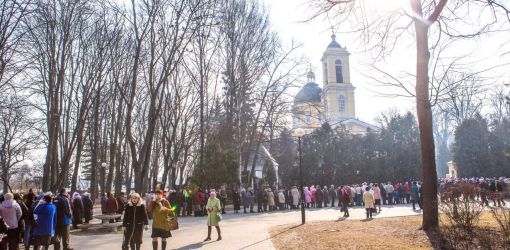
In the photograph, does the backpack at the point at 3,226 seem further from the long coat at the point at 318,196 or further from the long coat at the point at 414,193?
the long coat at the point at 318,196

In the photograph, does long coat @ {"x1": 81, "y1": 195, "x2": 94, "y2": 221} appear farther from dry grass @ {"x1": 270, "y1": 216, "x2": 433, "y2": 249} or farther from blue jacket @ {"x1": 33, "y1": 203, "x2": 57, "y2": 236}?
blue jacket @ {"x1": 33, "y1": 203, "x2": 57, "y2": 236}

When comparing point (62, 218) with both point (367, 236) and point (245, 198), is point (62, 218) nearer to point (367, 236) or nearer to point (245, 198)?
point (367, 236)

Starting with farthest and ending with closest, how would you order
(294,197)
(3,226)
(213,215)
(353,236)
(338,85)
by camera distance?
(338,85) < (294,197) < (213,215) < (353,236) < (3,226)

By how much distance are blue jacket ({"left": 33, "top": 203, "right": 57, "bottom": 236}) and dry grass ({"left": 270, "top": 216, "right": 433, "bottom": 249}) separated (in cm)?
594

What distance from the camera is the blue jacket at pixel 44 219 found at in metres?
11.6

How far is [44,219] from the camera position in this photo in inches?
460

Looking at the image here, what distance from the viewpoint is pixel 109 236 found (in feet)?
54.7

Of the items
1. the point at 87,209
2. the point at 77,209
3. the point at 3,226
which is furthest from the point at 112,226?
the point at 3,226

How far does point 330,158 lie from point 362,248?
36764mm

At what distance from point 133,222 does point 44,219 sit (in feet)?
8.00

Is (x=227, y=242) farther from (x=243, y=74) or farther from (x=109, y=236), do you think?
(x=243, y=74)

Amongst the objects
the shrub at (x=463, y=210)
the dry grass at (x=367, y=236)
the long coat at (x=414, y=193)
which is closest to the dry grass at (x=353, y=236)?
the dry grass at (x=367, y=236)

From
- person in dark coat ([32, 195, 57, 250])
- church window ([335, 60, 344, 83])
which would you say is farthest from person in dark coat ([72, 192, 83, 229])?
church window ([335, 60, 344, 83])

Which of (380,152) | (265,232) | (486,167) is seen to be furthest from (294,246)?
(486,167)
